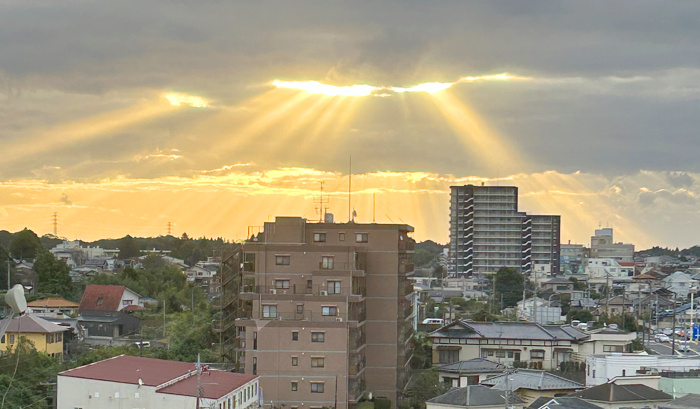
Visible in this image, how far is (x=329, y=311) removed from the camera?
42.0 metres

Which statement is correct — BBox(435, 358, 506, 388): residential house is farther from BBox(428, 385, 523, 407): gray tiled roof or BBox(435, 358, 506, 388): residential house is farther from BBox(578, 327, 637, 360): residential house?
BBox(428, 385, 523, 407): gray tiled roof

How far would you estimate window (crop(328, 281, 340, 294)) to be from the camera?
42938 millimetres

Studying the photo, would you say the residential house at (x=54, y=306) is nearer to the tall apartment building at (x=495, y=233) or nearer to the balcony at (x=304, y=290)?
the balcony at (x=304, y=290)

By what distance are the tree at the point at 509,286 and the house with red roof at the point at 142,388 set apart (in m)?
A: 71.5

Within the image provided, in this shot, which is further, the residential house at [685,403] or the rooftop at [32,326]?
the rooftop at [32,326]

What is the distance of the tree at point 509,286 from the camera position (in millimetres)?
105125

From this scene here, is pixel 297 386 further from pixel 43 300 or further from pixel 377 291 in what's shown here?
pixel 43 300

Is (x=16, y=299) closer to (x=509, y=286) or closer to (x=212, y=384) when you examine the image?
(x=212, y=384)

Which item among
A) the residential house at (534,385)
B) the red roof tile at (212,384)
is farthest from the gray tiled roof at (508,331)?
the red roof tile at (212,384)

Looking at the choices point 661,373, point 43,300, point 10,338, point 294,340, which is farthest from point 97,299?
point 661,373

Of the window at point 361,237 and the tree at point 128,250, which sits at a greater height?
the window at point 361,237

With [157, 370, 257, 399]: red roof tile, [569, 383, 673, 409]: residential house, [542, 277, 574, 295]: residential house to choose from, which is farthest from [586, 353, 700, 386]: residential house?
[542, 277, 574, 295]: residential house

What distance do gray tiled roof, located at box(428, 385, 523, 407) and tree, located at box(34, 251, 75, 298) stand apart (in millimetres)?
50643

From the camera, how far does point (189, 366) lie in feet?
128
